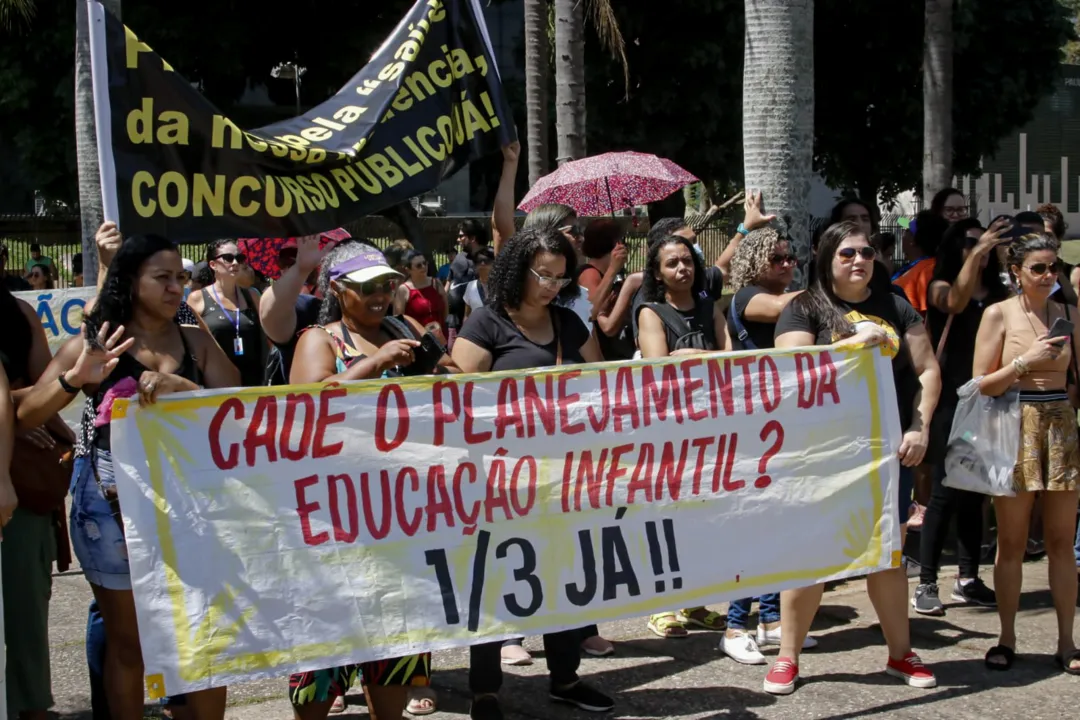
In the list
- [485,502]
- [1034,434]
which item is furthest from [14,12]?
[1034,434]

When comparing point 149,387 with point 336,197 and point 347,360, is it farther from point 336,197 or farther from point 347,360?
point 336,197

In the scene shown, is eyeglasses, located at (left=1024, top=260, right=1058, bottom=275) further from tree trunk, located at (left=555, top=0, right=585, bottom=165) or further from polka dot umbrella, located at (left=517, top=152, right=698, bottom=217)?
tree trunk, located at (left=555, top=0, right=585, bottom=165)

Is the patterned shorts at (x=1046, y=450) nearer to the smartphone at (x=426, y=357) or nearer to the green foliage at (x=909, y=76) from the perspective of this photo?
the smartphone at (x=426, y=357)

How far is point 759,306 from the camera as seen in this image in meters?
6.20

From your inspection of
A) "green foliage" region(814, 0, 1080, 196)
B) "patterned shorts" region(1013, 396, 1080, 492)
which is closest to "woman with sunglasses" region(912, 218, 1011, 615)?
"patterned shorts" region(1013, 396, 1080, 492)

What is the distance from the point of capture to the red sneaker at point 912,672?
5.54 metres

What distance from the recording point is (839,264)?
5512 mm

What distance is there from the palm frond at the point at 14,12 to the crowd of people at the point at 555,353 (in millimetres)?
11474

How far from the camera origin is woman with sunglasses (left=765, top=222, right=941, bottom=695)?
18.0ft

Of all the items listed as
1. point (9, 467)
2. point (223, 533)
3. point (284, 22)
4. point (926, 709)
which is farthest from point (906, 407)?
point (284, 22)

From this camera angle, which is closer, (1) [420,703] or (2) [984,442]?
(1) [420,703]

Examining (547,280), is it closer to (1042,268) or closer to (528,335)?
(528,335)

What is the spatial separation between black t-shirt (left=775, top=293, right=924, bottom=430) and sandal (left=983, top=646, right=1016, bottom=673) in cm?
109

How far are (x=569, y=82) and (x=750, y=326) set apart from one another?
721 cm
